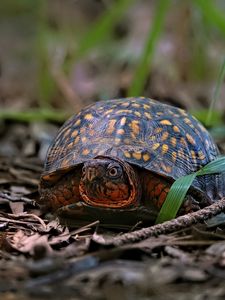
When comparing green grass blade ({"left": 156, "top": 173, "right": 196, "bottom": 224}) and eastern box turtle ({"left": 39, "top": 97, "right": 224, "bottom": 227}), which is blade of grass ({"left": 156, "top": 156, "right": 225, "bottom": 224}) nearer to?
green grass blade ({"left": 156, "top": 173, "right": 196, "bottom": 224})

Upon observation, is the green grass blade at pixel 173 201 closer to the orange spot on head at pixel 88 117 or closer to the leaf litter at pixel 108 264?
the leaf litter at pixel 108 264

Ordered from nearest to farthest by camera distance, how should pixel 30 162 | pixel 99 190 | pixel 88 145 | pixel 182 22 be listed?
pixel 99 190 → pixel 88 145 → pixel 30 162 → pixel 182 22

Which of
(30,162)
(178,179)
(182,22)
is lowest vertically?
(30,162)

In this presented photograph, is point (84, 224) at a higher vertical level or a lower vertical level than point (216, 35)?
lower

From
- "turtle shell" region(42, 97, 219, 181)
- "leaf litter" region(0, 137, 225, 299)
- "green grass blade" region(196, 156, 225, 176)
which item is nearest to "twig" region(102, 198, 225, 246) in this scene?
"leaf litter" region(0, 137, 225, 299)

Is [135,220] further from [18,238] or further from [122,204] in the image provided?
[18,238]

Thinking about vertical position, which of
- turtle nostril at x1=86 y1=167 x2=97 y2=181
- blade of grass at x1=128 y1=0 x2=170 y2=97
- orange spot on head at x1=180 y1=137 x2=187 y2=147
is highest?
blade of grass at x1=128 y1=0 x2=170 y2=97

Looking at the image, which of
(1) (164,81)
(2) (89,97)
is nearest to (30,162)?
(2) (89,97)
